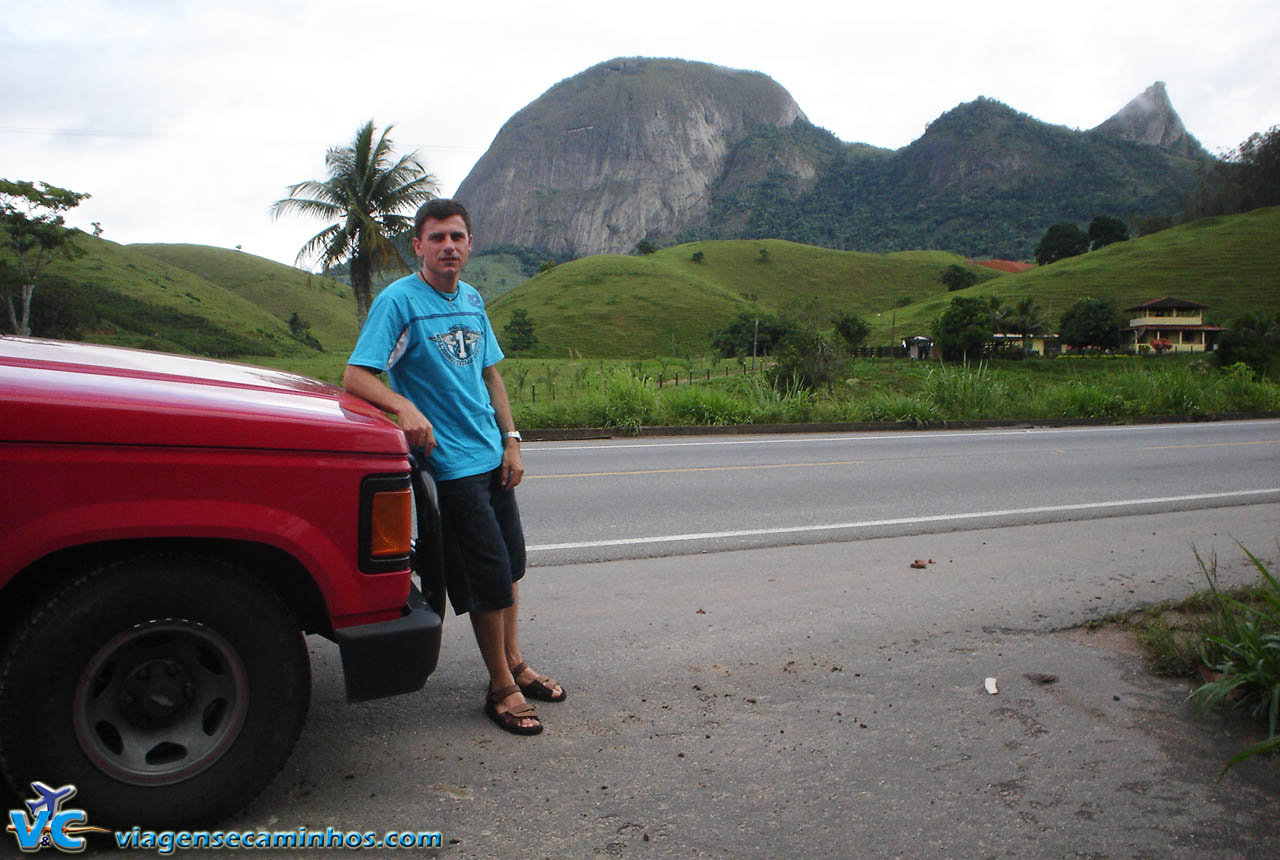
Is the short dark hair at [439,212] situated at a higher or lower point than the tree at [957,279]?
lower

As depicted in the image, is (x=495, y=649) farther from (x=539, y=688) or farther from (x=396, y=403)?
(x=396, y=403)

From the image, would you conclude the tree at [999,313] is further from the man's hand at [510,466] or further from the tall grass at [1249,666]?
the man's hand at [510,466]

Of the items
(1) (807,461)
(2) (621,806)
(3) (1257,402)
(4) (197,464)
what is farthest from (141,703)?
(3) (1257,402)

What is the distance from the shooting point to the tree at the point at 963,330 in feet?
202

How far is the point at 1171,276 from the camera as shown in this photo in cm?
9019

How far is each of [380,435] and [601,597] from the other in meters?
2.79

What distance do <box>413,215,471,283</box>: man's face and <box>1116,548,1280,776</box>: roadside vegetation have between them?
3135 millimetres

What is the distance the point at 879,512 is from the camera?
830 centimetres

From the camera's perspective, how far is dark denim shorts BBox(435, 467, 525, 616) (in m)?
3.45

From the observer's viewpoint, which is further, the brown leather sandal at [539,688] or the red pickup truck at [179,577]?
the brown leather sandal at [539,688]

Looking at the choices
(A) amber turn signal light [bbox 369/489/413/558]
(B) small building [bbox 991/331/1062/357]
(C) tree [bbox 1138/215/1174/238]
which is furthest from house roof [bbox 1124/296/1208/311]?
(A) amber turn signal light [bbox 369/489/413/558]

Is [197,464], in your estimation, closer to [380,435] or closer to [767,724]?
[380,435]

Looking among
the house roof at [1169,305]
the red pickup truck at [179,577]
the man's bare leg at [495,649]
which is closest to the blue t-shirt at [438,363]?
the red pickup truck at [179,577]

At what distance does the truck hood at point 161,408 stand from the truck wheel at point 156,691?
1.24ft
